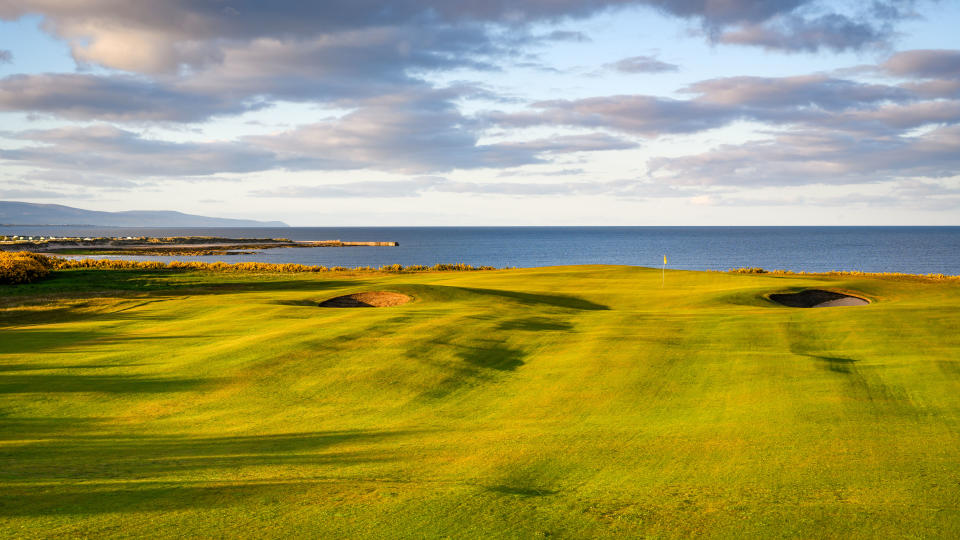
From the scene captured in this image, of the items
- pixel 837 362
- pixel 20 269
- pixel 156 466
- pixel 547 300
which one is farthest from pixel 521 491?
pixel 20 269

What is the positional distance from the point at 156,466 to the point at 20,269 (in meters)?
48.5

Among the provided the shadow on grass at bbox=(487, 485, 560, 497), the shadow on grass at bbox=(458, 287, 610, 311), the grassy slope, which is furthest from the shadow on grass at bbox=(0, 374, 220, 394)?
the shadow on grass at bbox=(458, 287, 610, 311)

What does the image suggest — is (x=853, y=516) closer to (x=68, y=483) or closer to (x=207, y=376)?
(x=68, y=483)

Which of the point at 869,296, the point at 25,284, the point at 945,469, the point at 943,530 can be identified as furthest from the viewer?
the point at 25,284

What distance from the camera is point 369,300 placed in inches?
1403

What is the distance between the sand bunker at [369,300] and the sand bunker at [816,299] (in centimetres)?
2076

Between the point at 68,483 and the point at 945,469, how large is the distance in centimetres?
1278

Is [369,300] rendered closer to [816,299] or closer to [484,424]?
[484,424]

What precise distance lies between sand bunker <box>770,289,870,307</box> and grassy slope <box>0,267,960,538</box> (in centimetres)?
1028

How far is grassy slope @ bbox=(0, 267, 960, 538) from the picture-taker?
8.09 meters

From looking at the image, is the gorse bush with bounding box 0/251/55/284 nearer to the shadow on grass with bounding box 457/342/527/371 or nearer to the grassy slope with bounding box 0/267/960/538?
the grassy slope with bounding box 0/267/960/538

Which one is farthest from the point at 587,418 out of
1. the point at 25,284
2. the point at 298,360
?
the point at 25,284

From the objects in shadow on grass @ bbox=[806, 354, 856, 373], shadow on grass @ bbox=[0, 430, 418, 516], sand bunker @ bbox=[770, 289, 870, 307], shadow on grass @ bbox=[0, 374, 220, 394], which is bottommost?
shadow on grass @ bbox=[0, 374, 220, 394]

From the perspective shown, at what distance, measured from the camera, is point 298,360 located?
18688mm
